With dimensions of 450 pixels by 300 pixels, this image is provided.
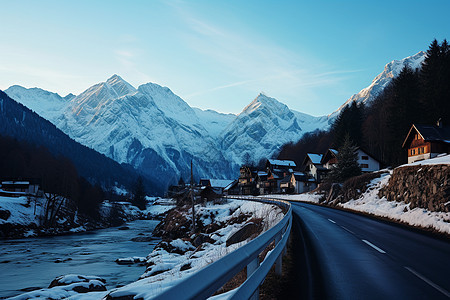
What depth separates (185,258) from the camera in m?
21.2

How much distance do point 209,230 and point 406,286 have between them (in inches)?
1276

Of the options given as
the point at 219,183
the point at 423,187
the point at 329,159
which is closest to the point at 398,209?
the point at 423,187

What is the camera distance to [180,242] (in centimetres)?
2834

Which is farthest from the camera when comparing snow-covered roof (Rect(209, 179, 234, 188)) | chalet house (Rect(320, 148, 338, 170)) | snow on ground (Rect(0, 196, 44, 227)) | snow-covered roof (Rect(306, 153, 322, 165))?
snow-covered roof (Rect(209, 179, 234, 188))

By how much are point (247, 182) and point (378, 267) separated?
107 metres

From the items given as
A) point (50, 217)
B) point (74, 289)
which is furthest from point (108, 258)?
point (50, 217)

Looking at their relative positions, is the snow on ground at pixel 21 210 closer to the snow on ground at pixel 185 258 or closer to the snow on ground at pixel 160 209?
the snow on ground at pixel 185 258

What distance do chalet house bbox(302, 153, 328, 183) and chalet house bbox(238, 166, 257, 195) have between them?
92.9 ft

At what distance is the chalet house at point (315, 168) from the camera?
77.5 m

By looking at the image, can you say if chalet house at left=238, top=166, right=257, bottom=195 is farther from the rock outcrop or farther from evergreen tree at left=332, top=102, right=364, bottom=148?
the rock outcrop

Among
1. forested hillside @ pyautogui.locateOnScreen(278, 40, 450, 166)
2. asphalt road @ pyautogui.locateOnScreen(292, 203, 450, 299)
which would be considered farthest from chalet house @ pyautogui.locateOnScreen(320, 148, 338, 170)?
asphalt road @ pyautogui.locateOnScreen(292, 203, 450, 299)

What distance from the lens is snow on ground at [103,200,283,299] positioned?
347 inches

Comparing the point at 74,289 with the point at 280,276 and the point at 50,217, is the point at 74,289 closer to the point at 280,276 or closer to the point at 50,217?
the point at 280,276

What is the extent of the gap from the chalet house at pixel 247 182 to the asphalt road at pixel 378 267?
3851 inches
